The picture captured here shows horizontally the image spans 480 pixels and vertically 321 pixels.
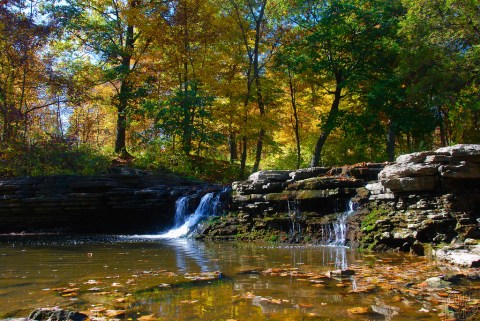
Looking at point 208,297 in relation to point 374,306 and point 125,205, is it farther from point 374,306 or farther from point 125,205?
point 125,205

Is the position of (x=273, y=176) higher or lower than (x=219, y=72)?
lower

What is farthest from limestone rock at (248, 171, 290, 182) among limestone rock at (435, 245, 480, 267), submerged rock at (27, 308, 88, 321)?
submerged rock at (27, 308, 88, 321)

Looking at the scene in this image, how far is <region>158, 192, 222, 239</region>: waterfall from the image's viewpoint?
12312 millimetres

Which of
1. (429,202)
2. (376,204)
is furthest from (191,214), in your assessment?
(429,202)

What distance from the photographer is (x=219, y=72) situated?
64.7 ft

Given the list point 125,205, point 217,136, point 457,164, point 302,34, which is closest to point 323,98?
point 302,34

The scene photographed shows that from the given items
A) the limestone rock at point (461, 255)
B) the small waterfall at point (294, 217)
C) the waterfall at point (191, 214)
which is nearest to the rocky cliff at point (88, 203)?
the waterfall at point (191, 214)

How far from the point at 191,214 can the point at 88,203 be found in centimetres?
369

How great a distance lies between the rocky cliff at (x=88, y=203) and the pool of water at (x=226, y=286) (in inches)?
243

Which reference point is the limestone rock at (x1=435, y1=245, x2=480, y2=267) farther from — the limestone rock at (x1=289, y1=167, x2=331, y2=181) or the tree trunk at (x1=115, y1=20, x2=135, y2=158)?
the tree trunk at (x1=115, y1=20, x2=135, y2=158)

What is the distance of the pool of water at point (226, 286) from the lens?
3.55m

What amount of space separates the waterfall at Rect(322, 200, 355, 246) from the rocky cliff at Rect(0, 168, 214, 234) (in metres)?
5.03

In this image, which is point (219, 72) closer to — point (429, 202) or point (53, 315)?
point (429, 202)

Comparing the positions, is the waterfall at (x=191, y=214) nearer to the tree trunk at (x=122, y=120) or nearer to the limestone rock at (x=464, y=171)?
the limestone rock at (x=464, y=171)
